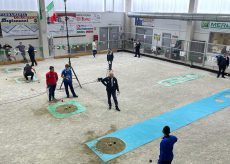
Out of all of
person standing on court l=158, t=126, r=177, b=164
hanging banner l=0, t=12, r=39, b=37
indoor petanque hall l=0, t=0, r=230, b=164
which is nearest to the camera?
person standing on court l=158, t=126, r=177, b=164

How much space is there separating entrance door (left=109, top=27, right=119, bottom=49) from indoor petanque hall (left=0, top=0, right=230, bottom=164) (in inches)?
4.3

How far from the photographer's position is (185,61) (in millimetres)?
19781

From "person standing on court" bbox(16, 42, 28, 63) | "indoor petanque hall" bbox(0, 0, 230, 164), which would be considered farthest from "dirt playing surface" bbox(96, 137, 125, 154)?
"person standing on court" bbox(16, 42, 28, 63)

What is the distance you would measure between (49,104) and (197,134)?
6.67 m

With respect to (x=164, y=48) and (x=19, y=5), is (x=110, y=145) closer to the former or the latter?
(x=164, y=48)

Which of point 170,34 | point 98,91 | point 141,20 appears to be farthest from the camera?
point 141,20

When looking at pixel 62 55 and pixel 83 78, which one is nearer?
pixel 83 78

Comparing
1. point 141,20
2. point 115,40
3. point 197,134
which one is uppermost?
point 141,20

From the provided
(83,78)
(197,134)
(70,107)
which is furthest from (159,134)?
(83,78)

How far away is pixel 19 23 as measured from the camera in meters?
19.5

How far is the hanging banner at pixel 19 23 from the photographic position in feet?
61.9

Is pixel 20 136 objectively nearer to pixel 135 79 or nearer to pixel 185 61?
pixel 135 79

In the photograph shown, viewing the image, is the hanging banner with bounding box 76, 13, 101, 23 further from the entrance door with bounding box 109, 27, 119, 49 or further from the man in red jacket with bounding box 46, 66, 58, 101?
the man in red jacket with bounding box 46, 66, 58, 101

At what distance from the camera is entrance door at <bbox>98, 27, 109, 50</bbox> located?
2440 centimetres
